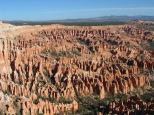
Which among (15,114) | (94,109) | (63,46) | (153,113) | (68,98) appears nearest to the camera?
(153,113)

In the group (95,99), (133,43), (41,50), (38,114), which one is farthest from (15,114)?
(133,43)

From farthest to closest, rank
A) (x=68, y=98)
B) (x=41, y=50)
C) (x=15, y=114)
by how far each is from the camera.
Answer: (x=41, y=50), (x=68, y=98), (x=15, y=114)

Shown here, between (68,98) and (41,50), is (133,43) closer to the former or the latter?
(41,50)

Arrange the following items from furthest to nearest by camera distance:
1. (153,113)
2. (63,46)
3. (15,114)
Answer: (63,46) → (15,114) → (153,113)

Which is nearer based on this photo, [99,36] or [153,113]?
[153,113]

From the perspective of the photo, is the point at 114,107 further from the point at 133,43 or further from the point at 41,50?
the point at 133,43

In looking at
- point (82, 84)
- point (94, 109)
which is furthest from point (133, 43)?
point (94, 109)
